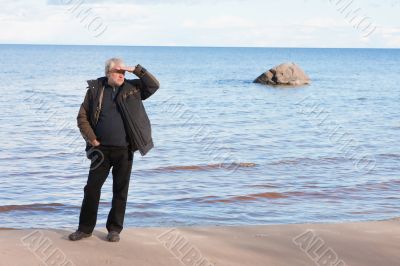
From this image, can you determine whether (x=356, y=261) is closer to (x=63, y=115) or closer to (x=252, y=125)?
(x=252, y=125)

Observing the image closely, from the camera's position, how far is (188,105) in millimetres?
34688

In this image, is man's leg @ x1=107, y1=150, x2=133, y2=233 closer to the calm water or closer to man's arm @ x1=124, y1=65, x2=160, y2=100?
man's arm @ x1=124, y1=65, x2=160, y2=100

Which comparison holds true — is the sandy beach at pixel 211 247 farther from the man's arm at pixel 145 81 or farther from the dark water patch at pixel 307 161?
the dark water patch at pixel 307 161

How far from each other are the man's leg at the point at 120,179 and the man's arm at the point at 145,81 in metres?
0.67

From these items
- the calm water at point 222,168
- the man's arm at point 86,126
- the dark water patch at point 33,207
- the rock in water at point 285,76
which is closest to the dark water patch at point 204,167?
the calm water at point 222,168

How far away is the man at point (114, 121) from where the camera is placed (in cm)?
716

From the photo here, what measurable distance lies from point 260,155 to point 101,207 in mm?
7101

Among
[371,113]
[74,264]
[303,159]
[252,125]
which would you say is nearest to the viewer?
[74,264]

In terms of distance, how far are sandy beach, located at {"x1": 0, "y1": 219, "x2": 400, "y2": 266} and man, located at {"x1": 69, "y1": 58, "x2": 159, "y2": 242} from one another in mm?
690

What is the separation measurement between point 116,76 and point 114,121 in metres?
0.47

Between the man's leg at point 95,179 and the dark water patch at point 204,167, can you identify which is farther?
the dark water patch at point 204,167

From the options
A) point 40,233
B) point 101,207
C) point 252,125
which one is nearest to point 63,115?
point 252,125

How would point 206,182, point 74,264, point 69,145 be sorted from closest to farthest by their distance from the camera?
1. point 74,264
2. point 206,182
3. point 69,145

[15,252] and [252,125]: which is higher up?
[15,252]
